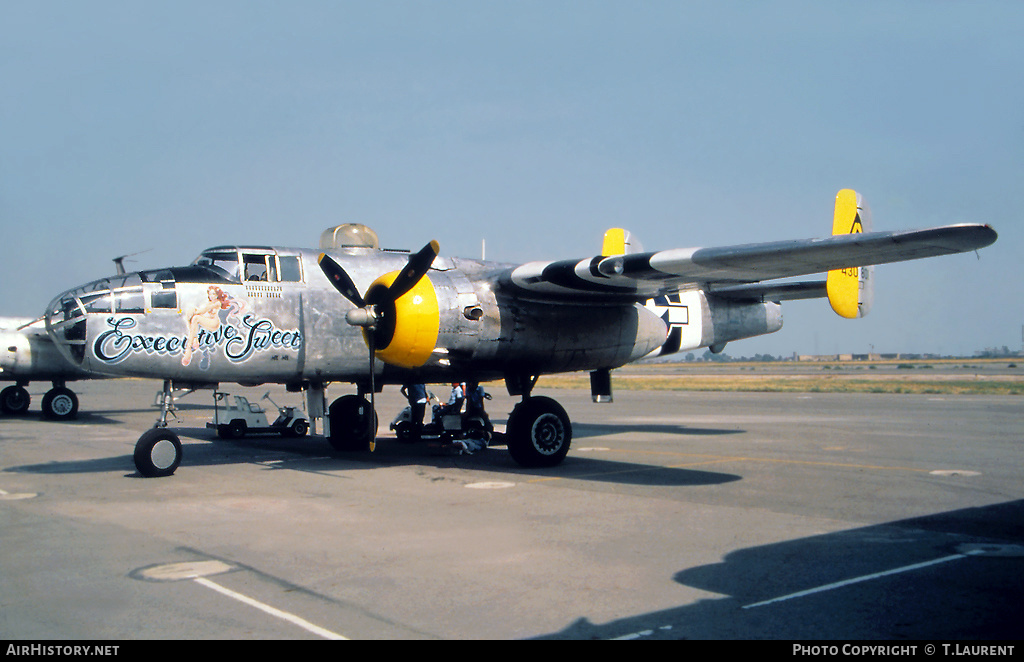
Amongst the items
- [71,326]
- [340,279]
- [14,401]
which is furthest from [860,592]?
[14,401]

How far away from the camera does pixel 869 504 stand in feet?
30.5

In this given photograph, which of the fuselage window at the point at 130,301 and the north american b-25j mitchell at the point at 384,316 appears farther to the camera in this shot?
the fuselage window at the point at 130,301

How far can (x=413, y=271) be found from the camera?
11391 millimetres

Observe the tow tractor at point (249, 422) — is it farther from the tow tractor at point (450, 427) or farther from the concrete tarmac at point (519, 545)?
the tow tractor at point (450, 427)

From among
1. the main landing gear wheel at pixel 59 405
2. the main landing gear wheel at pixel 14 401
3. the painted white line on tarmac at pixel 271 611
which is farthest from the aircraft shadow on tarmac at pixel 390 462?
the main landing gear wheel at pixel 14 401

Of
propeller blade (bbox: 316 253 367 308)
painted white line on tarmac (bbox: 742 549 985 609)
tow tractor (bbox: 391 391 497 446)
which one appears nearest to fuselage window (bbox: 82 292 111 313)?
propeller blade (bbox: 316 253 367 308)

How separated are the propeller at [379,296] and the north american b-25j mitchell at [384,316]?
0.8 inches

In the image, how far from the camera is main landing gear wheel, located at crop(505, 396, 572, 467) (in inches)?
502

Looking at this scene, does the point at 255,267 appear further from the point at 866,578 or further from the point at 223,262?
the point at 866,578

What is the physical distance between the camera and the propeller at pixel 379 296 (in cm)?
1127

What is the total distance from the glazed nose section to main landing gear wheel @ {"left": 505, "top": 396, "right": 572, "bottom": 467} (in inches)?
259

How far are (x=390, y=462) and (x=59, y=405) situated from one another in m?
16.5

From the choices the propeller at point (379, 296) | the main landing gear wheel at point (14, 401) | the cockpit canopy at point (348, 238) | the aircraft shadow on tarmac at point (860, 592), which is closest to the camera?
the aircraft shadow on tarmac at point (860, 592)

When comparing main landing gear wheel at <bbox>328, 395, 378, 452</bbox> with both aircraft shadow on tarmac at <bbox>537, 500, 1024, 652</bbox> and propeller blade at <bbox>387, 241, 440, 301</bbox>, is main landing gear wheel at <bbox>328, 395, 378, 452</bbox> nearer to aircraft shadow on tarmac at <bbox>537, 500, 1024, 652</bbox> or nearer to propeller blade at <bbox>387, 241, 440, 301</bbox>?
propeller blade at <bbox>387, 241, 440, 301</bbox>
